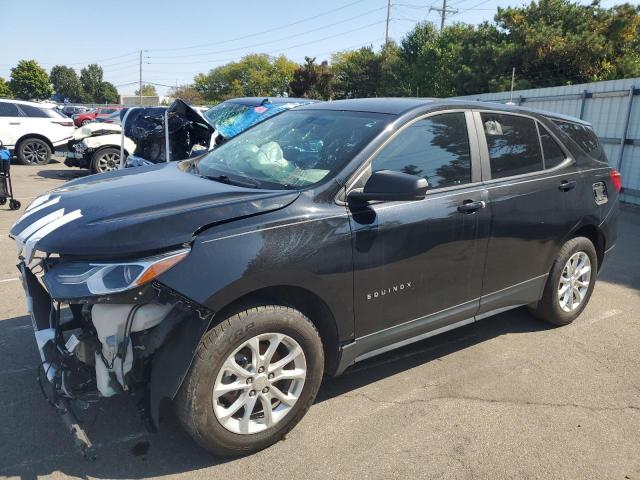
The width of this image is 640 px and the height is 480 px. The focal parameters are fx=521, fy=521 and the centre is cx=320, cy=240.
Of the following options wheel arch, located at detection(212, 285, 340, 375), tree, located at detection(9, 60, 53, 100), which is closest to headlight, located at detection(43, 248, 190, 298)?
wheel arch, located at detection(212, 285, 340, 375)

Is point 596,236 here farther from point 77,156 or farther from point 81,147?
point 77,156

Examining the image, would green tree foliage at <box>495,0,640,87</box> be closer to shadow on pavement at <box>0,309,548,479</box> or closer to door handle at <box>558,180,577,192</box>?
door handle at <box>558,180,577,192</box>

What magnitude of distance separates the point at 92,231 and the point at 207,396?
0.95 meters

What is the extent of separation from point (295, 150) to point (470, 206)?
119 centimetres

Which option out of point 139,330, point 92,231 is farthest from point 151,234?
point 139,330

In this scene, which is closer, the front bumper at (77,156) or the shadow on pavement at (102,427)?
the shadow on pavement at (102,427)

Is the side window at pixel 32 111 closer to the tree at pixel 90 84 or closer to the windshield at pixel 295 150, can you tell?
the windshield at pixel 295 150

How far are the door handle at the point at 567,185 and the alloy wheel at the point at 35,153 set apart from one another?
46.6 ft

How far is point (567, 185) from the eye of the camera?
160 inches

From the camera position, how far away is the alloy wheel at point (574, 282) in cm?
430

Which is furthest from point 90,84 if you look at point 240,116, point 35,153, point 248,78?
point 240,116

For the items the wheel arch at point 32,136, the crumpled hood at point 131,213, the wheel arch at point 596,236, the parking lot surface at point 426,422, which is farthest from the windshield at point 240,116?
the wheel arch at point 32,136

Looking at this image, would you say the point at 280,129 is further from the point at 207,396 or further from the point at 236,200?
the point at 207,396

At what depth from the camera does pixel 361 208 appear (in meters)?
2.90
